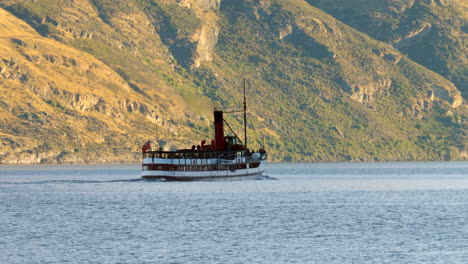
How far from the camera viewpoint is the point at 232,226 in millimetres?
→ 102938

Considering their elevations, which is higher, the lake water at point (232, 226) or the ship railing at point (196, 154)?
the ship railing at point (196, 154)

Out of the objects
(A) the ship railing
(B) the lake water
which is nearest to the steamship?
(A) the ship railing

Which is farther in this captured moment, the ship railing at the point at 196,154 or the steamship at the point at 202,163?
the steamship at the point at 202,163

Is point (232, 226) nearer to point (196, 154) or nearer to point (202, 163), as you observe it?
point (196, 154)

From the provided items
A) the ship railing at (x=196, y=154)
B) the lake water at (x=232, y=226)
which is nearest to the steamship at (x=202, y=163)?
the ship railing at (x=196, y=154)

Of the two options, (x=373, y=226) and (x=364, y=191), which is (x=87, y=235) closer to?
(x=373, y=226)

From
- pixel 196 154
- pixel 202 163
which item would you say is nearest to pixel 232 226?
pixel 196 154

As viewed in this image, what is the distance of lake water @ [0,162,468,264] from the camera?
273ft

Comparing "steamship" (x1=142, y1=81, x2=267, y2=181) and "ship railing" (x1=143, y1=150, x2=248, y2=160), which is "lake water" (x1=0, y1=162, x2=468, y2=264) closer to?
"ship railing" (x1=143, y1=150, x2=248, y2=160)

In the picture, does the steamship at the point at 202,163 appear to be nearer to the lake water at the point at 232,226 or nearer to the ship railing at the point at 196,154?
the ship railing at the point at 196,154

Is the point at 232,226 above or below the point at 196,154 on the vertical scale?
below

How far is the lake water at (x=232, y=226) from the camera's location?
83.1 m

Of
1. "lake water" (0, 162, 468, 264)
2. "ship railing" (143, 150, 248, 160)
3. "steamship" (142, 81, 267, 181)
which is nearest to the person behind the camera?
"lake water" (0, 162, 468, 264)

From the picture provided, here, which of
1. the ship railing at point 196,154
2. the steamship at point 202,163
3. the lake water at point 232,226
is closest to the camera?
the lake water at point 232,226
